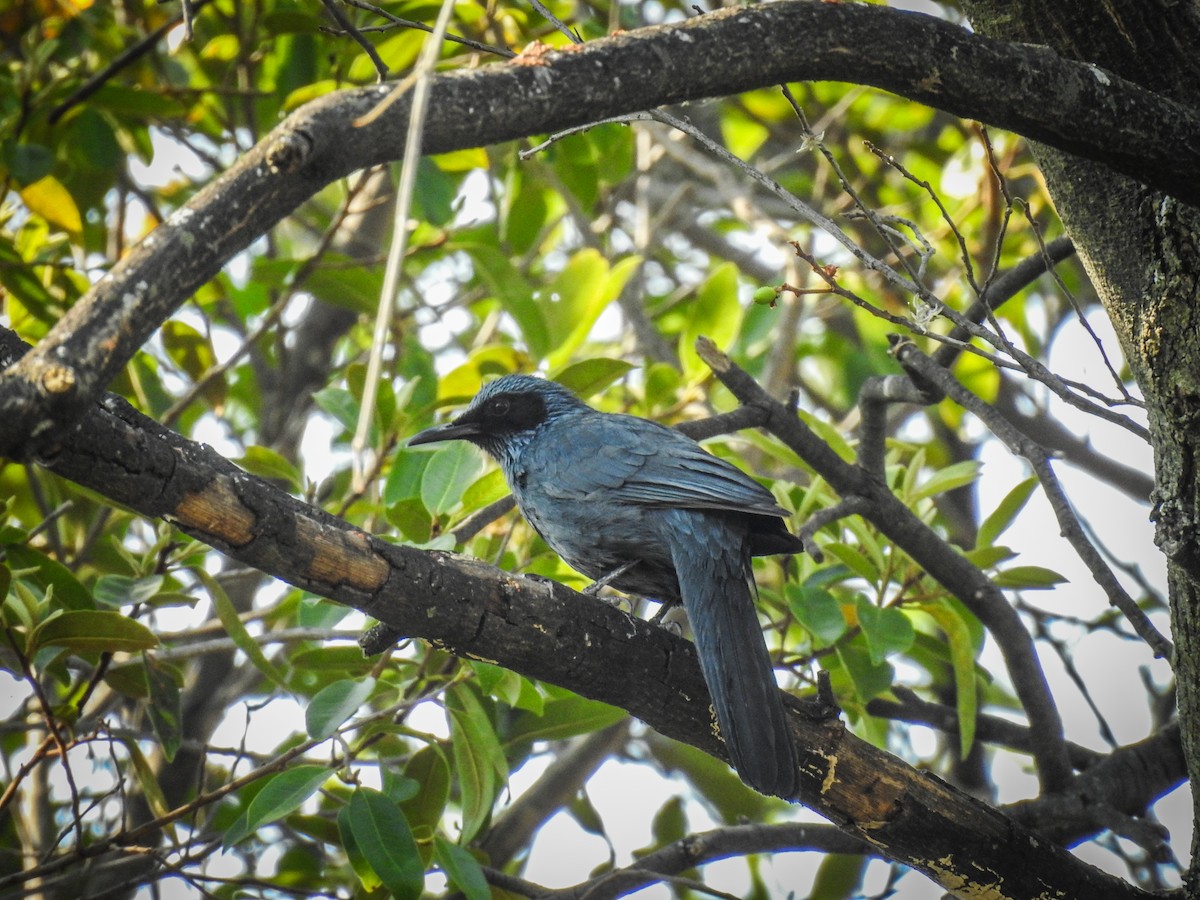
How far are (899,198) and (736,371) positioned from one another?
4.28 m

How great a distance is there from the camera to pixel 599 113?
2.38m

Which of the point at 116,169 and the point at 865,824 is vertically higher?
the point at 116,169

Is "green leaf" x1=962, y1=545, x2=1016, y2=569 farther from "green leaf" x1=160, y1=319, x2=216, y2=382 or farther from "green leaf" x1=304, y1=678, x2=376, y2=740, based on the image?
"green leaf" x1=160, y1=319, x2=216, y2=382

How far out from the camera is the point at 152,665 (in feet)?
14.2

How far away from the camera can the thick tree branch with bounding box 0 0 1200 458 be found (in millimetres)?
1826

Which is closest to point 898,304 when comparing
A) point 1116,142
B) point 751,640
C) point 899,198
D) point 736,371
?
point 899,198

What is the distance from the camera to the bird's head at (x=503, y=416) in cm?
520

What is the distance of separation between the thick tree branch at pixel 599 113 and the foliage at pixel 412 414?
52cm

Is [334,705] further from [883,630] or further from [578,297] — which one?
[578,297]

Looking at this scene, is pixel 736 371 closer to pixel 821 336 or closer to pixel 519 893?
pixel 519 893

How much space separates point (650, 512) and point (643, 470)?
195 millimetres

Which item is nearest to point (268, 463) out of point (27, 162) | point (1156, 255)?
point (27, 162)

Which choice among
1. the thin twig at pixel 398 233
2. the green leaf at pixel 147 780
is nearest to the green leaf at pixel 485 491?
the green leaf at pixel 147 780

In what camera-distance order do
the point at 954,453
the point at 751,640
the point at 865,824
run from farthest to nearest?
the point at 954,453 < the point at 751,640 < the point at 865,824
